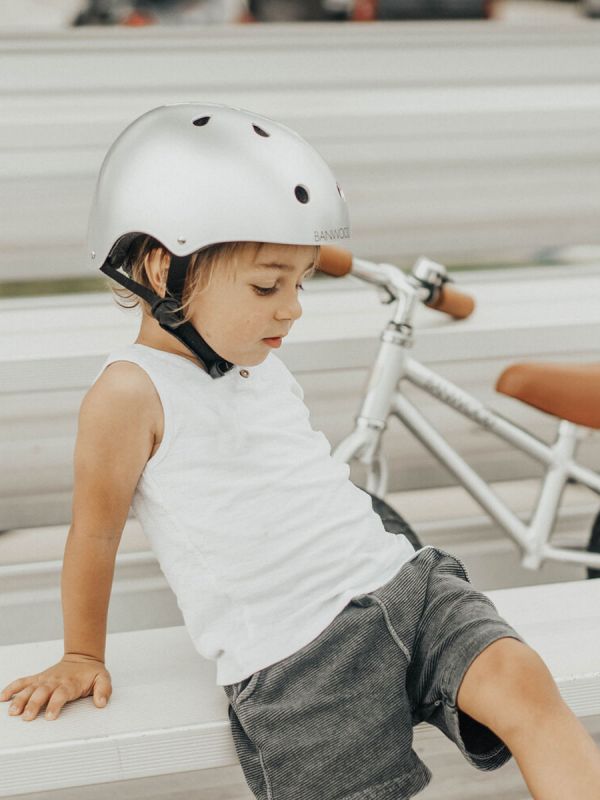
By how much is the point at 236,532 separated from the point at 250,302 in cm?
28

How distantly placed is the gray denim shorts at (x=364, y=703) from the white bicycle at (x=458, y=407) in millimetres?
505

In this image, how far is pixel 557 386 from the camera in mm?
1908

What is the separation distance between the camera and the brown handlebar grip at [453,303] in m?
1.91

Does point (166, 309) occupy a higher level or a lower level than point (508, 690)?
higher

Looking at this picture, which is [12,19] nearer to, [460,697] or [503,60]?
[503,60]

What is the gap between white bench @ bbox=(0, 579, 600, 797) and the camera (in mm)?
1169

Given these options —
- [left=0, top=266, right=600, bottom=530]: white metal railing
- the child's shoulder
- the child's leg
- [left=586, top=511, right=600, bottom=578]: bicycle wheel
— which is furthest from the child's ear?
[left=586, top=511, right=600, bottom=578]: bicycle wheel

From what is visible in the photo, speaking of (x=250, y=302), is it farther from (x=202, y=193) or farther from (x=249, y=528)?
(x=249, y=528)

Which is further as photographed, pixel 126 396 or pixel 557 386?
pixel 557 386

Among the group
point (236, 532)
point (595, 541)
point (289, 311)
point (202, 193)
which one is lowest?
point (595, 541)

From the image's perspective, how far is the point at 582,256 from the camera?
2.63m

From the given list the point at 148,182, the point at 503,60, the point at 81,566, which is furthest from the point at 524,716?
the point at 503,60

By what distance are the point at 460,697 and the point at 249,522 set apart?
0.32m

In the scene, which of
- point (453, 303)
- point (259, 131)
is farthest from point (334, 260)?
point (259, 131)
